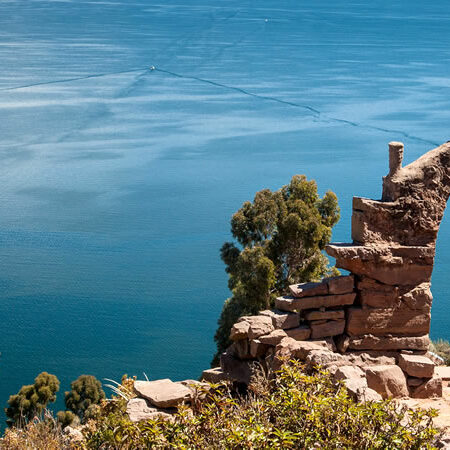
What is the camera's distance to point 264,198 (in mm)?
24109

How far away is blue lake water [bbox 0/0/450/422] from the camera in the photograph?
3231cm

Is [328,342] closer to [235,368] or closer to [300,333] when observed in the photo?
[300,333]

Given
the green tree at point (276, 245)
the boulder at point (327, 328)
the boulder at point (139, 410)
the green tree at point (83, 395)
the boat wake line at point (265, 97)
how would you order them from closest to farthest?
the boulder at point (139, 410) < the boulder at point (327, 328) < the green tree at point (83, 395) < the green tree at point (276, 245) < the boat wake line at point (265, 97)

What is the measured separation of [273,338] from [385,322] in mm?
2558

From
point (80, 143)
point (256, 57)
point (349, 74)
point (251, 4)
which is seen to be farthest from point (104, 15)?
point (80, 143)

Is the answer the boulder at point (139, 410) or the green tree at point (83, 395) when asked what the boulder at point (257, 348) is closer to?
the boulder at point (139, 410)

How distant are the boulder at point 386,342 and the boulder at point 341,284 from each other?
37.6 inches

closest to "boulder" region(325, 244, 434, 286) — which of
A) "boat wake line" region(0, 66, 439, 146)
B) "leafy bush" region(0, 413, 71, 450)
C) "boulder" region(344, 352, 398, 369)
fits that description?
"boulder" region(344, 352, 398, 369)

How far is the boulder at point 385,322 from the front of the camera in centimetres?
1379

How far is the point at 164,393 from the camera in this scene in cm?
1102

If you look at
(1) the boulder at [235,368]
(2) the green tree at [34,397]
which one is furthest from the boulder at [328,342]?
(2) the green tree at [34,397]

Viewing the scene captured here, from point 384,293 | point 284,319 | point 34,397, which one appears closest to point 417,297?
point 384,293

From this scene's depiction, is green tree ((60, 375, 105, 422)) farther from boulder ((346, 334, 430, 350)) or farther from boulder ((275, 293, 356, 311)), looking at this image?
boulder ((346, 334, 430, 350))

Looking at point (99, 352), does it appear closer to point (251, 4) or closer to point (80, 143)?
point (80, 143)
